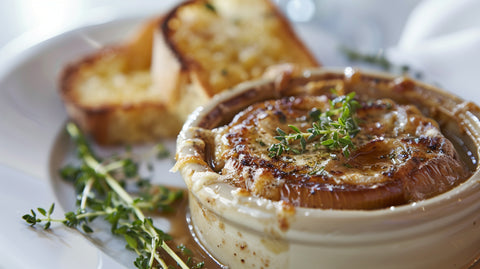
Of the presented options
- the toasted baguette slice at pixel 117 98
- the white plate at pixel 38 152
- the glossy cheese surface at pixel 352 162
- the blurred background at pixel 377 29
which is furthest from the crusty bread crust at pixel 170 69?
the glossy cheese surface at pixel 352 162

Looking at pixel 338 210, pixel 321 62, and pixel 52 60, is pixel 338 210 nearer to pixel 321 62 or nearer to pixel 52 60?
pixel 321 62

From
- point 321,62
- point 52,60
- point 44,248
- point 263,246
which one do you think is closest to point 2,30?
point 52,60

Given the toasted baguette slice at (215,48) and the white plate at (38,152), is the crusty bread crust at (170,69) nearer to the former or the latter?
the toasted baguette slice at (215,48)

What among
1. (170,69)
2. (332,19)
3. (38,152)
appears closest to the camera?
(38,152)

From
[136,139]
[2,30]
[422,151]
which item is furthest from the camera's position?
[2,30]

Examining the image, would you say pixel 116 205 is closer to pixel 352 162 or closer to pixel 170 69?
pixel 170 69

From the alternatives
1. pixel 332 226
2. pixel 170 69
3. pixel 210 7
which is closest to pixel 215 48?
pixel 170 69
